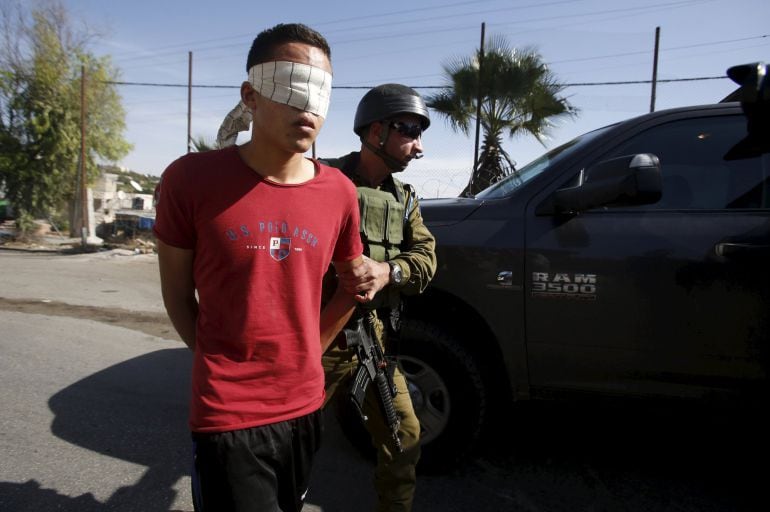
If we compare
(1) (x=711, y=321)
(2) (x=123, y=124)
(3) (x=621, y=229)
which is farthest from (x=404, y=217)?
(2) (x=123, y=124)

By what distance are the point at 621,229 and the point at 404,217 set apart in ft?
3.39

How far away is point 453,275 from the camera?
2.74 meters

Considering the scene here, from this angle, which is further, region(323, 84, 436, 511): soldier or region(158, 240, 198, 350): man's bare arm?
region(323, 84, 436, 511): soldier

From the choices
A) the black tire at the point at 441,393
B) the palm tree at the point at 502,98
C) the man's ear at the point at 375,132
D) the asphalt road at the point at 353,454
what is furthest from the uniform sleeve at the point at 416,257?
the palm tree at the point at 502,98

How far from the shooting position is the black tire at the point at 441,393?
2709 millimetres

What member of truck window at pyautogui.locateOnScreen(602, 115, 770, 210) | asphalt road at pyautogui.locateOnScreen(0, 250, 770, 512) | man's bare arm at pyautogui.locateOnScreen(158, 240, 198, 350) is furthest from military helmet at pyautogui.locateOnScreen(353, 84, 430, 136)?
asphalt road at pyautogui.locateOnScreen(0, 250, 770, 512)

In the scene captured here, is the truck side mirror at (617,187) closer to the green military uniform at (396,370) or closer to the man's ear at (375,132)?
the green military uniform at (396,370)

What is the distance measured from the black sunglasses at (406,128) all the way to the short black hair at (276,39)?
2.72ft

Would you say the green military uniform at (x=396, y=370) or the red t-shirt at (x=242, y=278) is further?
the green military uniform at (x=396, y=370)

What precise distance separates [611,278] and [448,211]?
2.82 ft

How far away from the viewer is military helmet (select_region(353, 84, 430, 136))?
2.30 meters

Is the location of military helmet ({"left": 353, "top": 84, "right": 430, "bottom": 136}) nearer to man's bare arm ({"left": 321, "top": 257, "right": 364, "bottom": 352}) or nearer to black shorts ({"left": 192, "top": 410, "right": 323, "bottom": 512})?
man's bare arm ({"left": 321, "top": 257, "right": 364, "bottom": 352})

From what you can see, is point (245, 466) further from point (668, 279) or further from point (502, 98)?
point (502, 98)

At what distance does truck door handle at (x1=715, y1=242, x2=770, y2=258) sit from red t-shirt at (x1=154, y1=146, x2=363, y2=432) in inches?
74.1
